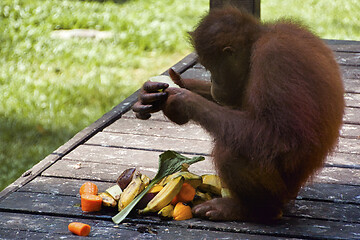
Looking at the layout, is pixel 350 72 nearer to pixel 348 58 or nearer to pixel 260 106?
pixel 348 58

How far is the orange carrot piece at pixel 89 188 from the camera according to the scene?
2.98m

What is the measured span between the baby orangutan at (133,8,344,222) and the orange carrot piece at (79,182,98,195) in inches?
16.9

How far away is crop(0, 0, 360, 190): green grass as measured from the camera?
5.05 metres

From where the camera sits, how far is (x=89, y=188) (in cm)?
300

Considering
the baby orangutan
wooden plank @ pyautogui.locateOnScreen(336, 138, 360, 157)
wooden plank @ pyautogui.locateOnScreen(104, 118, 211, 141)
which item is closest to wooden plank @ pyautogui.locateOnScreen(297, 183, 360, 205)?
the baby orangutan

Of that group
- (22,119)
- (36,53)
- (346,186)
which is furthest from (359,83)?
(36,53)

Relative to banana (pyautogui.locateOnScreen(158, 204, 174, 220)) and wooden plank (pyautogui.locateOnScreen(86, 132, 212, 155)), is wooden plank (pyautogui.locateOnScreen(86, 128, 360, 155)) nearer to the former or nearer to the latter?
wooden plank (pyautogui.locateOnScreen(86, 132, 212, 155))

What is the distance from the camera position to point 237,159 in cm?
270

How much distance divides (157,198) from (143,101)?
0.45m

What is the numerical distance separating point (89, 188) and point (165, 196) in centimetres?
38

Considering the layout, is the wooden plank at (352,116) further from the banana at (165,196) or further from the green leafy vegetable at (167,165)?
the banana at (165,196)

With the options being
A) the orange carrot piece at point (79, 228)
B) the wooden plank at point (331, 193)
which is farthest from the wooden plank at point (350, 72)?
the orange carrot piece at point (79, 228)

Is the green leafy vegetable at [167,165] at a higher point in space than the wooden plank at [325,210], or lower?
higher

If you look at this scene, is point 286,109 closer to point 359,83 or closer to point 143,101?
point 143,101
